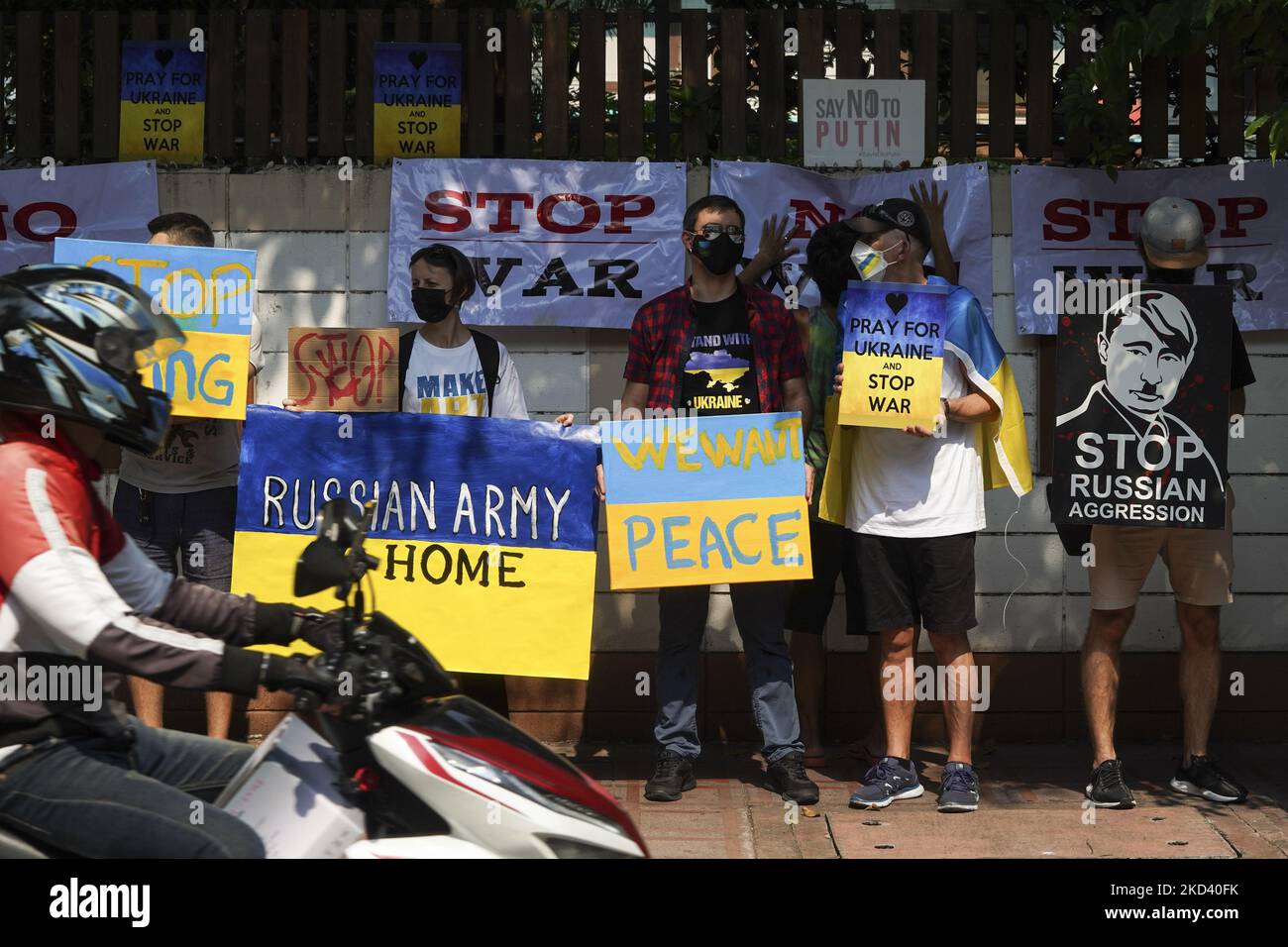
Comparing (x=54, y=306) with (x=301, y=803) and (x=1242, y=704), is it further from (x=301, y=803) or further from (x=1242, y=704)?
(x=1242, y=704)

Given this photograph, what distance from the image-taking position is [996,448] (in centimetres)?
625

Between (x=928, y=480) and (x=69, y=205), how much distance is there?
3.91m

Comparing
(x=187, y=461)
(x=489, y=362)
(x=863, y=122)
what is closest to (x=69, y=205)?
(x=187, y=461)

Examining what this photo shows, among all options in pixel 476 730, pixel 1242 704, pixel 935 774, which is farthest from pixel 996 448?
pixel 476 730

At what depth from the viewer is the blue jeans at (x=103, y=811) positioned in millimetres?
3230

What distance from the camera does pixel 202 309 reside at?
6.12 m

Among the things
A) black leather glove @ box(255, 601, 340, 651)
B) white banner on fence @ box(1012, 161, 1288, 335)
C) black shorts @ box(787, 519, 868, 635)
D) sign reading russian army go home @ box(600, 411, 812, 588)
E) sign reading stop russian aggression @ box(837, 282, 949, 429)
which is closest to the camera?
black leather glove @ box(255, 601, 340, 651)

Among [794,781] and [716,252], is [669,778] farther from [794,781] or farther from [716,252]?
[716,252]

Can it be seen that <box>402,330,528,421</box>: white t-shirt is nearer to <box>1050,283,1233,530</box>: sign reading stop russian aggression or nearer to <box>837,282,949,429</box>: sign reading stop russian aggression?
<box>837,282,949,429</box>: sign reading stop russian aggression

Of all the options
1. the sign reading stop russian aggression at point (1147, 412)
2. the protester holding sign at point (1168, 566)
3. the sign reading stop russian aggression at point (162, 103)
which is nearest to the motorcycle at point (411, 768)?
the sign reading stop russian aggression at point (1147, 412)

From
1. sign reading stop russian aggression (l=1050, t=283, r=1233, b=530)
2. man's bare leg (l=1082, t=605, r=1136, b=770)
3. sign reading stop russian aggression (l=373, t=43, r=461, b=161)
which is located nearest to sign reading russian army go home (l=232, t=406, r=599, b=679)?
sign reading stop russian aggression (l=373, t=43, r=461, b=161)

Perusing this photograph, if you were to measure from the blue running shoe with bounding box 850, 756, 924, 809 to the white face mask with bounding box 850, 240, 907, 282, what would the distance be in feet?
5.95

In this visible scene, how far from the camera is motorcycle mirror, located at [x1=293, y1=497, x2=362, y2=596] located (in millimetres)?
3363

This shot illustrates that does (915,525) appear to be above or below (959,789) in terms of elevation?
above
